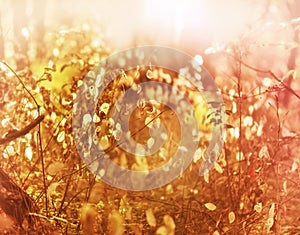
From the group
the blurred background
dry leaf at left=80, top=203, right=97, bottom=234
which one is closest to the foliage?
dry leaf at left=80, top=203, right=97, bottom=234

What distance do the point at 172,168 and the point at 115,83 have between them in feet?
4.37

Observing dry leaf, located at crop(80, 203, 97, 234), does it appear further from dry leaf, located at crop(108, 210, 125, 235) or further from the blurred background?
the blurred background

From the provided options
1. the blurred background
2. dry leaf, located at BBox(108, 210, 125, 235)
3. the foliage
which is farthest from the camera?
the blurred background

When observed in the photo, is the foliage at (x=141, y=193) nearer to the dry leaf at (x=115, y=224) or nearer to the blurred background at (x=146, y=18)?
the dry leaf at (x=115, y=224)

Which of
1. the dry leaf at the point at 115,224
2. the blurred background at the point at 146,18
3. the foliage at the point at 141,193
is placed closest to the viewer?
the dry leaf at the point at 115,224

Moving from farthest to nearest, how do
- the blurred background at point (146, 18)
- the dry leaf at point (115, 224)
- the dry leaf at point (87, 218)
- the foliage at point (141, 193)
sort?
the blurred background at point (146, 18)
the foliage at point (141, 193)
the dry leaf at point (115, 224)
the dry leaf at point (87, 218)

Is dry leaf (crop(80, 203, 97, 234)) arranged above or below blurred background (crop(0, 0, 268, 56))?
below

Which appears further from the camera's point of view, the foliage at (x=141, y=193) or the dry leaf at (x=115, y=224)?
the foliage at (x=141, y=193)

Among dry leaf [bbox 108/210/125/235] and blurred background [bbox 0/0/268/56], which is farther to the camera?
blurred background [bbox 0/0/268/56]

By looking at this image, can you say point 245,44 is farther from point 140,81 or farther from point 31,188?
point 140,81

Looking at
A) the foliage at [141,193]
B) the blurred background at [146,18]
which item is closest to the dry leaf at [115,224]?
the foliage at [141,193]

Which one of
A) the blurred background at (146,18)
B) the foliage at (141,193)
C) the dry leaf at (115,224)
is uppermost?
the blurred background at (146,18)

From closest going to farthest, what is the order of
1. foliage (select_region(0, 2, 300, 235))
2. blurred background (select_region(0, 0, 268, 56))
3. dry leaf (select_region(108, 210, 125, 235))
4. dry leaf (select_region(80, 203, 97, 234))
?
dry leaf (select_region(80, 203, 97, 234))
dry leaf (select_region(108, 210, 125, 235))
foliage (select_region(0, 2, 300, 235))
blurred background (select_region(0, 0, 268, 56))

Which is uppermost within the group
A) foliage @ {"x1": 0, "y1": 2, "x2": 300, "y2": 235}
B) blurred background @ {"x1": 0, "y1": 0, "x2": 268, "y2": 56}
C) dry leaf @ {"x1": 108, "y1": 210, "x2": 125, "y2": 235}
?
blurred background @ {"x1": 0, "y1": 0, "x2": 268, "y2": 56}
